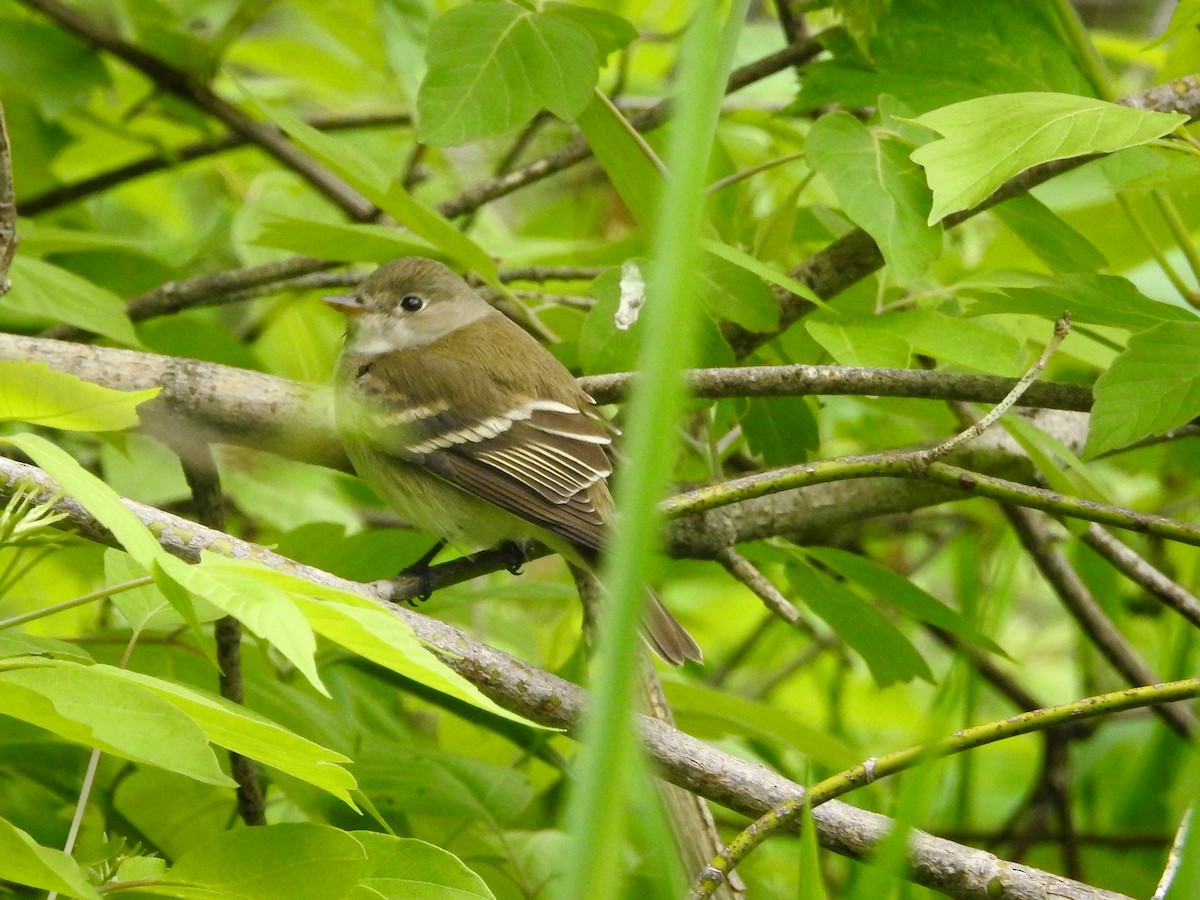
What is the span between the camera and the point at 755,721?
2.58 m

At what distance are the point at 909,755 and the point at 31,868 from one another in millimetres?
1056

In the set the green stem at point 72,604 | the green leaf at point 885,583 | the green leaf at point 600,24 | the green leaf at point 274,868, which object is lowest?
the green leaf at point 274,868

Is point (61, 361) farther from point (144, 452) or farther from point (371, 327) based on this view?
point (371, 327)

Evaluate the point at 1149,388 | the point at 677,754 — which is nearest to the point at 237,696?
the point at 677,754

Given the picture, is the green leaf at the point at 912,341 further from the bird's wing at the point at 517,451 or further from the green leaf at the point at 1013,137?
the bird's wing at the point at 517,451

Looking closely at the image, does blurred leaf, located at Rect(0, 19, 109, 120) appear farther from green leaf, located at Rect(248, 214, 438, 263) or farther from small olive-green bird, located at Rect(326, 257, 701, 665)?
green leaf, located at Rect(248, 214, 438, 263)

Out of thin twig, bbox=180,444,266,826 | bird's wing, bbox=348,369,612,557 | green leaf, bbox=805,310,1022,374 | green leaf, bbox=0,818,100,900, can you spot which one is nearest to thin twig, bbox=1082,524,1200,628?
green leaf, bbox=805,310,1022,374

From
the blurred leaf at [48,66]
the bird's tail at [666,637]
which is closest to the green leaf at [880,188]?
the bird's tail at [666,637]

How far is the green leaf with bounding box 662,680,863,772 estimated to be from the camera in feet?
8.31

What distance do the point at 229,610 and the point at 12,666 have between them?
33 centimetres

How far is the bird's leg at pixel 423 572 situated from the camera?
2.49 meters

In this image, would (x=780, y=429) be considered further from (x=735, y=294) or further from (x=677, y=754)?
(x=677, y=754)

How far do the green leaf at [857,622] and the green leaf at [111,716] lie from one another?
142 centimetres

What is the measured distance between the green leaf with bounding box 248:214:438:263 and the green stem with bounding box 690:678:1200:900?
4.45ft
